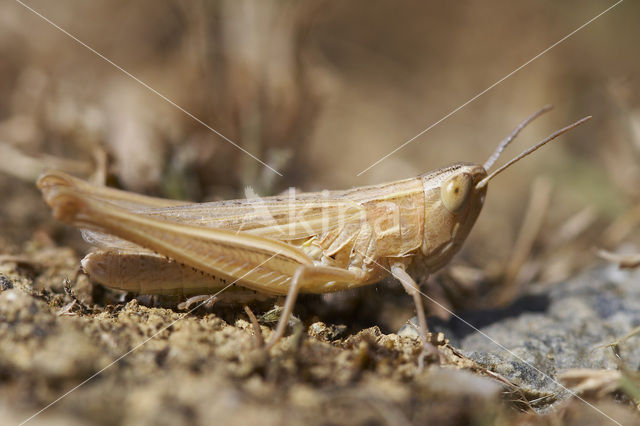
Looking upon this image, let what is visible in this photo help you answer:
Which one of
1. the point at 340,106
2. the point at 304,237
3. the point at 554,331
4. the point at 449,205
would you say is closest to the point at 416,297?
the point at 449,205

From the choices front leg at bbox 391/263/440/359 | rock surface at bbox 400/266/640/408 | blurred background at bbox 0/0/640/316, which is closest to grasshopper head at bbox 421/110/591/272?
front leg at bbox 391/263/440/359

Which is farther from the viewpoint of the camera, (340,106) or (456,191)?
(340,106)

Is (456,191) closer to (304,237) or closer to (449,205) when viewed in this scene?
(449,205)

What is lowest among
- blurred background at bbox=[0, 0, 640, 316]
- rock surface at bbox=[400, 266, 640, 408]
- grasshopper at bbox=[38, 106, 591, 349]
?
rock surface at bbox=[400, 266, 640, 408]

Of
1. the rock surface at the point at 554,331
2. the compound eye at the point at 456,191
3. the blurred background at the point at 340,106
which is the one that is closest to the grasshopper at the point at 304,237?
the compound eye at the point at 456,191

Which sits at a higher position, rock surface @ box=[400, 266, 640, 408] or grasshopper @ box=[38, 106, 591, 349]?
grasshopper @ box=[38, 106, 591, 349]

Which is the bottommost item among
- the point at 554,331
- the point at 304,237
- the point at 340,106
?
the point at 554,331

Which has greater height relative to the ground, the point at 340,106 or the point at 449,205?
the point at 340,106

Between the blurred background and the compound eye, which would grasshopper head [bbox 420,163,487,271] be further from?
the blurred background
